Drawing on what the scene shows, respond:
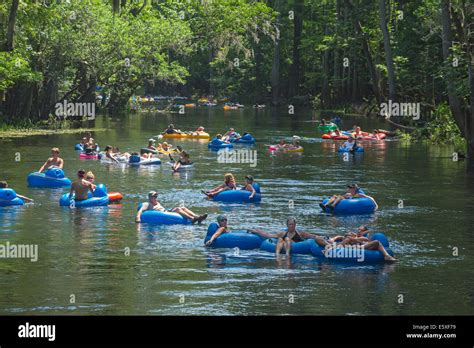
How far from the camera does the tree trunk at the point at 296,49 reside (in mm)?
103062

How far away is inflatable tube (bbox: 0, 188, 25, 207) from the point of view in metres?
30.5

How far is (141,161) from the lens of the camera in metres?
44.5

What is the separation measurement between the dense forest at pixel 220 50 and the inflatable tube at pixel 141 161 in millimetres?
10363

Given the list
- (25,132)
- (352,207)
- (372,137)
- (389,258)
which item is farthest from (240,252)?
(25,132)

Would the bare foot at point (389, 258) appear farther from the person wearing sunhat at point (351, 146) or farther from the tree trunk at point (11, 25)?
the tree trunk at point (11, 25)

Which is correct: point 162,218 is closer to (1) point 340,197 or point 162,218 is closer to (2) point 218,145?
(1) point 340,197

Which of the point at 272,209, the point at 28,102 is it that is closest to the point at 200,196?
the point at 272,209

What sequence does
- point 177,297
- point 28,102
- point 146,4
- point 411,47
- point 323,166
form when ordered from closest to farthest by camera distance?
1. point 177,297
2. point 323,166
3. point 28,102
4. point 411,47
5. point 146,4

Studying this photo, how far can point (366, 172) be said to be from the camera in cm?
4253

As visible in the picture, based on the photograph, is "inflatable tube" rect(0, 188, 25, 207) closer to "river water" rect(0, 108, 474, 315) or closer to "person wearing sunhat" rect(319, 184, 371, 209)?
"river water" rect(0, 108, 474, 315)

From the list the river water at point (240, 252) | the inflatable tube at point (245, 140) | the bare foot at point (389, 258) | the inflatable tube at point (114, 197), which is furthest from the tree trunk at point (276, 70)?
the bare foot at point (389, 258)
